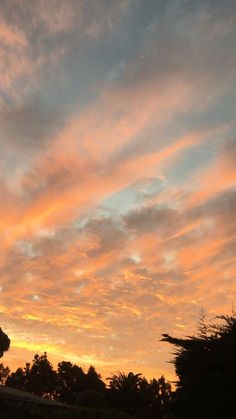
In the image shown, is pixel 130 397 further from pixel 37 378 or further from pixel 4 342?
pixel 37 378

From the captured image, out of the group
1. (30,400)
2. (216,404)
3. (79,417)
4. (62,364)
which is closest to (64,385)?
(62,364)

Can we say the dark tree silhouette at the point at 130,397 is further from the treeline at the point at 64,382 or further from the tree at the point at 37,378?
the tree at the point at 37,378

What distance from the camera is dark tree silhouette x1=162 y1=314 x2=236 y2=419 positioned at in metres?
14.1

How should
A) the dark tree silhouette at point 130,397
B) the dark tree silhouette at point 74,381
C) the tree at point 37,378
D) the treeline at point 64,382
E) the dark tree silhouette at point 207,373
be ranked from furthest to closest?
the tree at point 37,378
the dark tree silhouette at point 74,381
the treeline at point 64,382
the dark tree silhouette at point 130,397
the dark tree silhouette at point 207,373

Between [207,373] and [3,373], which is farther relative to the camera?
[3,373]

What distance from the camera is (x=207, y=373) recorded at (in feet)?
49.9

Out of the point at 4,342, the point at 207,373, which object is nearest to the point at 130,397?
the point at 4,342

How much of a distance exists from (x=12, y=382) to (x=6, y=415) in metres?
75.2

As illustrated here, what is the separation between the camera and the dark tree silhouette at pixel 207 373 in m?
14.1

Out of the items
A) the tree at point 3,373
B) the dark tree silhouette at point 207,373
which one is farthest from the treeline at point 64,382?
the dark tree silhouette at point 207,373

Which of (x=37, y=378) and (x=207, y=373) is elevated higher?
(x=37, y=378)

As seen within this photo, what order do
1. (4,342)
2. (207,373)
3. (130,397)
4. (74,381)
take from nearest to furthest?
(207,373)
(130,397)
(4,342)
(74,381)

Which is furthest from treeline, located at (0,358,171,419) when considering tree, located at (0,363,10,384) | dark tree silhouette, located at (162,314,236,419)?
dark tree silhouette, located at (162,314,236,419)

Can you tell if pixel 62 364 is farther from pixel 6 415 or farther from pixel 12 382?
pixel 6 415
